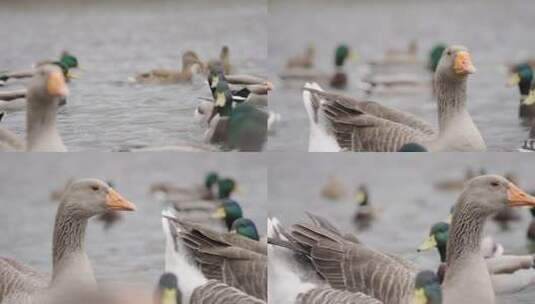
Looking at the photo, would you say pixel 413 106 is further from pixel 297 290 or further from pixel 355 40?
pixel 297 290

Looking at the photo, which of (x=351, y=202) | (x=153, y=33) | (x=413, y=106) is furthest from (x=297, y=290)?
(x=153, y=33)

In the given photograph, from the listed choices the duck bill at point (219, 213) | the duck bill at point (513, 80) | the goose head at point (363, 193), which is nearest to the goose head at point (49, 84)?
the duck bill at point (219, 213)

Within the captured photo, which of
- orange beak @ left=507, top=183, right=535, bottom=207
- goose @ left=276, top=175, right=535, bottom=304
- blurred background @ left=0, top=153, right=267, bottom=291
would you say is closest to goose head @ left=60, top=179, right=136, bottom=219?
blurred background @ left=0, top=153, right=267, bottom=291

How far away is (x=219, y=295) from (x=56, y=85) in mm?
994

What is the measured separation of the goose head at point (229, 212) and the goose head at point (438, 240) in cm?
71

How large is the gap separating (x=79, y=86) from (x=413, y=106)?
128 centimetres

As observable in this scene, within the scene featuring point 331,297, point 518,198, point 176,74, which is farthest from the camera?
point 176,74

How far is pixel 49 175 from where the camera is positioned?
4.77 meters

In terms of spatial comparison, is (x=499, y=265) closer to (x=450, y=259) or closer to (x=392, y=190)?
(x=450, y=259)

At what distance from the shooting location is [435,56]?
185 inches

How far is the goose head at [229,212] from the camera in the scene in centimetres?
477

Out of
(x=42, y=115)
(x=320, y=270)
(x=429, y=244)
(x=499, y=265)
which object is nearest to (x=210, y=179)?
(x=320, y=270)

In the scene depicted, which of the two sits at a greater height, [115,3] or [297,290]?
[115,3]

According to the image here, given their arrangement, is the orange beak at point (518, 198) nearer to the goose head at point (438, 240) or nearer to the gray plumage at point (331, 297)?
the goose head at point (438, 240)
